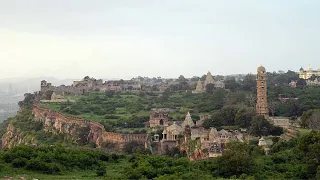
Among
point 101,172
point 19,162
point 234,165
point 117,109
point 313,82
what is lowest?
point 101,172

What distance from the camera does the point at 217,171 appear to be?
2430 centimetres

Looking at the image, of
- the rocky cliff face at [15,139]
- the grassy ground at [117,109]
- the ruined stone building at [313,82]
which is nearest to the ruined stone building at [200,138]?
the grassy ground at [117,109]

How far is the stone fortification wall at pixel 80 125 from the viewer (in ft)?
147

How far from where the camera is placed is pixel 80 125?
53125 millimetres

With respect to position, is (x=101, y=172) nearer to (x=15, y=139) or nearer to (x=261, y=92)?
(x=261, y=92)

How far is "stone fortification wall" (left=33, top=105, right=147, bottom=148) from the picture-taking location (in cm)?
4472

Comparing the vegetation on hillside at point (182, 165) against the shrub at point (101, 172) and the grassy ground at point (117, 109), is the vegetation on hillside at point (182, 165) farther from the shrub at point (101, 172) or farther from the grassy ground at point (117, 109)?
the grassy ground at point (117, 109)

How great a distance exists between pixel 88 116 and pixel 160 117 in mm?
10675

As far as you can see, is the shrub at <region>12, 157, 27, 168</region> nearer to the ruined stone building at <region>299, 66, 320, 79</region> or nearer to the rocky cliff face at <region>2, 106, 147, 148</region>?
the rocky cliff face at <region>2, 106, 147, 148</region>

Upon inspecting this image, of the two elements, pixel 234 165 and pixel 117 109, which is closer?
pixel 234 165

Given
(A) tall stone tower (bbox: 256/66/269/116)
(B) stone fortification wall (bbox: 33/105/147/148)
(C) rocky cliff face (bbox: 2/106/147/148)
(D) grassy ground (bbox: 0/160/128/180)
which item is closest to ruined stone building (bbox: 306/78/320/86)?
(A) tall stone tower (bbox: 256/66/269/116)

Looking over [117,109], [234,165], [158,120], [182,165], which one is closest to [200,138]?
[182,165]

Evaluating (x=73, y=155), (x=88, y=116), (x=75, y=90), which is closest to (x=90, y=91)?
(x=75, y=90)

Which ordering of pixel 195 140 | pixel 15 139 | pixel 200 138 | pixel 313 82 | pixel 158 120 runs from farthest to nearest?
pixel 313 82 < pixel 15 139 < pixel 158 120 < pixel 195 140 < pixel 200 138
